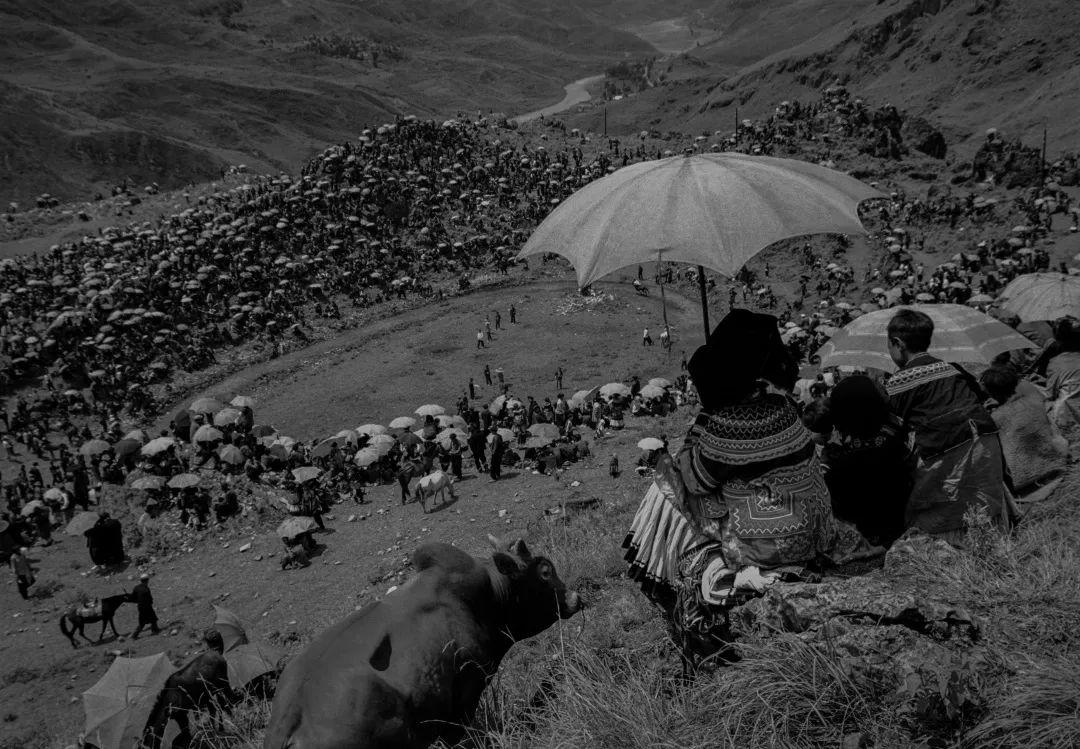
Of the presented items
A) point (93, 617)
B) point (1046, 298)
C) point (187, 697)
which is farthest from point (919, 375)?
point (93, 617)

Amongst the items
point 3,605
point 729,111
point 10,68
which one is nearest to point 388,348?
point 3,605

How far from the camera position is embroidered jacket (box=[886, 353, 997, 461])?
388cm

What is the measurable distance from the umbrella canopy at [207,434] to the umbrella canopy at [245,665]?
14788 millimetres

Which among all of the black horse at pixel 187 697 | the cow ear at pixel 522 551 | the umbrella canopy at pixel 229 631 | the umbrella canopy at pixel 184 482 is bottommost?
the umbrella canopy at pixel 184 482

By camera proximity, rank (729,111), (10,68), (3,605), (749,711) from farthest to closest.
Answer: (10,68) < (729,111) < (3,605) < (749,711)

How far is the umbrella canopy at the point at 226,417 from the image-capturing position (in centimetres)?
2164

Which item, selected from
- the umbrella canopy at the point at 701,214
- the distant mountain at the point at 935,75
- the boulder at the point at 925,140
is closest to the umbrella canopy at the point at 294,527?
the umbrella canopy at the point at 701,214

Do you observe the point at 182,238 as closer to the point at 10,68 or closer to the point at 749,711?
the point at 749,711

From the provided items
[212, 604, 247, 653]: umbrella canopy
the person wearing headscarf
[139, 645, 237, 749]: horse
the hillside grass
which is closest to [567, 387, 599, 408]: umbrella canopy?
[212, 604, 247, 653]: umbrella canopy

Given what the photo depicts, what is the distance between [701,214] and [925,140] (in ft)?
148

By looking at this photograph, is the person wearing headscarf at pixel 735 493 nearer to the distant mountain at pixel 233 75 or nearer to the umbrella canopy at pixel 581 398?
the umbrella canopy at pixel 581 398

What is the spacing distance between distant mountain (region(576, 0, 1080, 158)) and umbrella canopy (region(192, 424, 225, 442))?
44.5 meters

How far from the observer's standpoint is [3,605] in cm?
1427

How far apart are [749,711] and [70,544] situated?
1890cm
